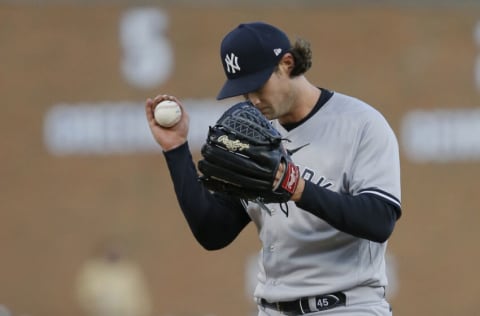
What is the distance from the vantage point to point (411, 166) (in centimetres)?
1224

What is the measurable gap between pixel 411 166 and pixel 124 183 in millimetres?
2832

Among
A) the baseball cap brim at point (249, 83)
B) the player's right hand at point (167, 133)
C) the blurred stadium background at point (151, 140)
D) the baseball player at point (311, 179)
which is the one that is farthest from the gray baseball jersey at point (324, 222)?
the blurred stadium background at point (151, 140)

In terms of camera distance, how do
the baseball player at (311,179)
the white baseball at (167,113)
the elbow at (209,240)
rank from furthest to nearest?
the elbow at (209,240)
the white baseball at (167,113)
the baseball player at (311,179)

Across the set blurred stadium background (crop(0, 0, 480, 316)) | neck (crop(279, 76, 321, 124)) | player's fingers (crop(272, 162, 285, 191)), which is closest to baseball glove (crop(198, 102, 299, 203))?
player's fingers (crop(272, 162, 285, 191))

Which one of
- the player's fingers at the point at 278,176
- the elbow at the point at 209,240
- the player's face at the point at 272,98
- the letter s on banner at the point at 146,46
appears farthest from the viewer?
the letter s on banner at the point at 146,46

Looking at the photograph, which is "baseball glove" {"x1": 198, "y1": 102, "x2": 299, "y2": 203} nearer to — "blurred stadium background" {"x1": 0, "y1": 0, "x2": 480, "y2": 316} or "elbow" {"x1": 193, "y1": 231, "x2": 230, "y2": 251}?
"elbow" {"x1": 193, "y1": 231, "x2": 230, "y2": 251}

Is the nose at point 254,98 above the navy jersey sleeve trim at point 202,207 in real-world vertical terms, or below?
above

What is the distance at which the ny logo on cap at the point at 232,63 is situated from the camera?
407 cm

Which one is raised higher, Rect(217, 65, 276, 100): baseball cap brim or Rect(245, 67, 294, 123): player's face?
Rect(217, 65, 276, 100): baseball cap brim

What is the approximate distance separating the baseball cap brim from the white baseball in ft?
0.55

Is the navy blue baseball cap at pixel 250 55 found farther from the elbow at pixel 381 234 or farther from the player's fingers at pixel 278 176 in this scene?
the elbow at pixel 381 234

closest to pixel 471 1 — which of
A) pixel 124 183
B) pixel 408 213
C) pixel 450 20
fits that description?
pixel 450 20

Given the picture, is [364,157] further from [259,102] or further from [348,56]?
[348,56]

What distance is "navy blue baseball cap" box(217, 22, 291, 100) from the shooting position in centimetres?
402
